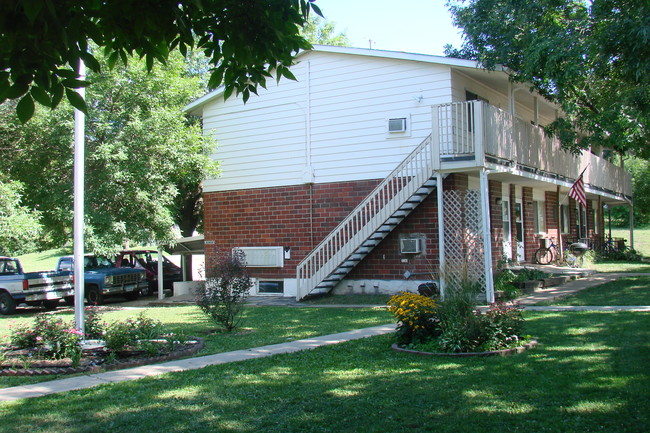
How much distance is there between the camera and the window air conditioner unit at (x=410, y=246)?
54.4ft

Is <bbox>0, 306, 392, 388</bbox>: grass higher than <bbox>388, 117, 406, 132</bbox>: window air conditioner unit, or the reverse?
<bbox>388, 117, 406, 132</bbox>: window air conditioner unit

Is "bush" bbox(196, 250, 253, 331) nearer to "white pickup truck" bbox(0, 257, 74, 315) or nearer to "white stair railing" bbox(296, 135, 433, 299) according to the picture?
"white stair railing" bbox(296, 135, 433, 299)

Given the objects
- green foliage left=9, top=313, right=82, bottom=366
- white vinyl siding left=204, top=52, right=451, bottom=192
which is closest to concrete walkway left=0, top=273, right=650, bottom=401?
green foliage left=9, top=313, right=82, bottom=366

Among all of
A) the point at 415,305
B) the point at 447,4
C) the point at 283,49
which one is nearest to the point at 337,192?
the point at 447,4

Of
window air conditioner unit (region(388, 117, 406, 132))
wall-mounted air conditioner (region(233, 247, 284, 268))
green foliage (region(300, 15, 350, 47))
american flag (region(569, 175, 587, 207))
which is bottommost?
wall-mounted air conditioner (region(233, 247, 284, 268))

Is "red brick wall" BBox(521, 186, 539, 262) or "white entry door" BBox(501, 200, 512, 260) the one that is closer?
"white entry door" BBox(501, 200, 512, 260)

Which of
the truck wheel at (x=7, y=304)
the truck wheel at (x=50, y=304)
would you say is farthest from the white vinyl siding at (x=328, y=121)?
the truck wheel at (x=7, y=304)

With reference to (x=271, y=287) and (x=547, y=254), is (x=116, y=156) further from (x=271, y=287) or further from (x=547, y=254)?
(x=547, y=254)

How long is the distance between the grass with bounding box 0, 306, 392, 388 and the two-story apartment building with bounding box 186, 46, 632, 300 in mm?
2353

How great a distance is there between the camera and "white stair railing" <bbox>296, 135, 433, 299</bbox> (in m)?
16.0

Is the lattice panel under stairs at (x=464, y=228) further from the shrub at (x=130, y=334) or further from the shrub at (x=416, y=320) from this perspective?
the shrub at (x=130, y=334)

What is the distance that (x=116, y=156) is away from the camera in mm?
16250

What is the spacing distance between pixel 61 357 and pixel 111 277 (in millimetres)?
12927

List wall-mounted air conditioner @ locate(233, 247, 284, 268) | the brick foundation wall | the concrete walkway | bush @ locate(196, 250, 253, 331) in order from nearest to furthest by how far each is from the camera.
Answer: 1. the concrete walkway
2. bush @ locate(196, 250, 253, 331)
3. the brick foundation wall
4. wall-mounted air conditioner @ locate(233, 247, 284, 268)
